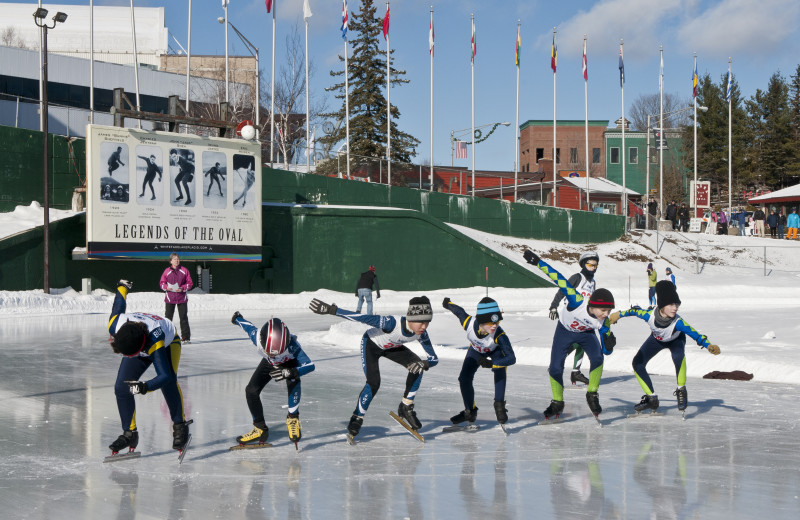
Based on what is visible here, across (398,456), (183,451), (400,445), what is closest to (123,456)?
(183,451)

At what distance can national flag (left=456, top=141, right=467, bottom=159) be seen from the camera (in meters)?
44.3

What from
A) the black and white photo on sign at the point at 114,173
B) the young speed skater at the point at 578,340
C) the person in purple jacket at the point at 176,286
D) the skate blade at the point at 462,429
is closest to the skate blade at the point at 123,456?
the skate blade at the point at 462,429

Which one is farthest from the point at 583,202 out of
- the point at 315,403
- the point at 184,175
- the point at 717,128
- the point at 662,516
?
the point at 662,516

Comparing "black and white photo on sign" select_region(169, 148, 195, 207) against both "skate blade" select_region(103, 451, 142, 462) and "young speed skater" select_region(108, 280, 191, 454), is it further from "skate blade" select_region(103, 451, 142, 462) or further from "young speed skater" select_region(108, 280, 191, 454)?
"skate blade" select_region(103, 451, 142, 462)

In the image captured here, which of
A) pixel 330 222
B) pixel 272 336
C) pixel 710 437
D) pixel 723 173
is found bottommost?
pixel 710 437

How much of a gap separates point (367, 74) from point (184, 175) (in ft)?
74.9

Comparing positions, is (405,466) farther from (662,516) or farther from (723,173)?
(723,173)

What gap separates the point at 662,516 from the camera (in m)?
5.84

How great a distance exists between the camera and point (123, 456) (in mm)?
7574

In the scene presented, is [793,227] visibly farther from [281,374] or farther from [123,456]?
[123,456]

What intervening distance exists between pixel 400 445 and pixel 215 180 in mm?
21896

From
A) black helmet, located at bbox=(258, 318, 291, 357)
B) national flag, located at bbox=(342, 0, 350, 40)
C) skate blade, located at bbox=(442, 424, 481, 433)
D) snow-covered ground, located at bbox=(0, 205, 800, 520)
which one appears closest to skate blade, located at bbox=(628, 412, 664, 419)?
snow-covered ground, located at bbox=(0, 205, 800, 520)

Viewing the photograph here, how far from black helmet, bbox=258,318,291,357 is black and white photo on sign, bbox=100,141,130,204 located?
66.8 ft

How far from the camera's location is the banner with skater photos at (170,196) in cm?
2620
